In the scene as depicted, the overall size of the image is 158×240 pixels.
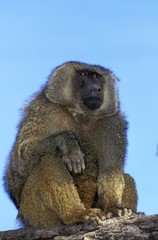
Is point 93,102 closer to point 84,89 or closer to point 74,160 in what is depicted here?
point 84,89

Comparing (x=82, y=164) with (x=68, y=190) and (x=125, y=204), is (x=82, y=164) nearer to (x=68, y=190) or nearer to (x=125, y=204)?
(x=68, y=190)

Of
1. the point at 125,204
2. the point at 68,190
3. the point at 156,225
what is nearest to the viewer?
the point at 156,225

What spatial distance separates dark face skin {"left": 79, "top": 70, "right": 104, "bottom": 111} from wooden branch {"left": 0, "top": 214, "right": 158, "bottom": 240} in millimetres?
2725

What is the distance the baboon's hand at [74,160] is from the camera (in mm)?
9188

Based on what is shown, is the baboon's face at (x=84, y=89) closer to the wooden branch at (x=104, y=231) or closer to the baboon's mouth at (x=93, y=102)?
the baboon's mouth at (x=93, y=102)

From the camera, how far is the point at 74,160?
923 centimetres

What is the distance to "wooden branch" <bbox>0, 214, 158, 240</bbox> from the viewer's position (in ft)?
25.0

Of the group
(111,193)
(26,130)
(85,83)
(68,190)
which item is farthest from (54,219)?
(85,83)

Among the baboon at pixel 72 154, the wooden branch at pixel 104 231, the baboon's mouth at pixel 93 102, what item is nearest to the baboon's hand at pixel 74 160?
the baboon at pixel 72 154

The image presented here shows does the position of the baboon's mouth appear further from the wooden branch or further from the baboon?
the wooden branch

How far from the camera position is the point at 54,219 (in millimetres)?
9055

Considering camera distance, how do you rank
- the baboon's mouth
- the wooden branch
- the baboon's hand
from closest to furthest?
the wooden branch
the baboon's hand
the baboon's mouth

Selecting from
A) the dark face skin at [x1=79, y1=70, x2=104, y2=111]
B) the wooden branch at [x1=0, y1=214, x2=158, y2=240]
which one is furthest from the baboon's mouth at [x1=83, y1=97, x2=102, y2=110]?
the wooden branch at [x1=0, y1=214, x2=158, y2=240]

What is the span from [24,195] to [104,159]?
156 centimetres
